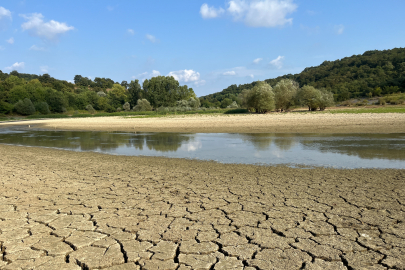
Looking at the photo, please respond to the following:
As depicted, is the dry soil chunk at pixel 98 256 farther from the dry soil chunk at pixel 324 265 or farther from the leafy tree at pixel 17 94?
the leafy tree at pixel 17 94

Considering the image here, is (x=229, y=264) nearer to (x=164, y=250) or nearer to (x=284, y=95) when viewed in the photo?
(x=164, y=250)

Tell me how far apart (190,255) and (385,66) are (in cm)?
7336

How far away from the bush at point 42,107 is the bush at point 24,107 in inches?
109

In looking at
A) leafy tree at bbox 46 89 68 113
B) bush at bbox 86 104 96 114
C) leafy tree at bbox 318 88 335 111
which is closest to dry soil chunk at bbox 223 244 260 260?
leafy tree at bbox 318 88 335 111

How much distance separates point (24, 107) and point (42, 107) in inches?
186

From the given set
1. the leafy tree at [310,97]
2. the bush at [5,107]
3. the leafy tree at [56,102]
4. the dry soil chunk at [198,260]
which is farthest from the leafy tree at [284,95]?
the bush at [5,107]

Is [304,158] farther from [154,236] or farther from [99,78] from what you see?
[99,78]

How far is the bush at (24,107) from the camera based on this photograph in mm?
67188

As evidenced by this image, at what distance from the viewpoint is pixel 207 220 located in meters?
3.99

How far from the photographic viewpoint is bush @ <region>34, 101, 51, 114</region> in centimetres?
7144

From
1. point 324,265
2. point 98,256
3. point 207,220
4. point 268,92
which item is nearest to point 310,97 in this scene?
point 268,92

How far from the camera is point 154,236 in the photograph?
3514mm

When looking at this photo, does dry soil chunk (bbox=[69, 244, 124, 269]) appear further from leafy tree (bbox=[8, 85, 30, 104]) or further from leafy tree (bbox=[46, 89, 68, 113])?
leafy tree (bbox=[8, 85, 30, 104])

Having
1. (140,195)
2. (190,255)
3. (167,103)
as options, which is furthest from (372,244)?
(167,103)
